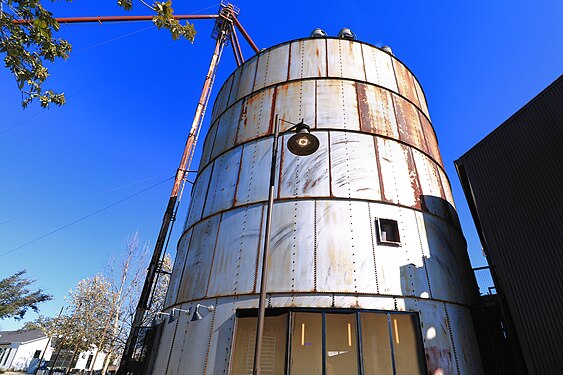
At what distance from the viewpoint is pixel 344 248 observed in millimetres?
7430

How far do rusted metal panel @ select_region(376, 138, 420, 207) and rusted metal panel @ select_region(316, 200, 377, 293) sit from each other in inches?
45.2

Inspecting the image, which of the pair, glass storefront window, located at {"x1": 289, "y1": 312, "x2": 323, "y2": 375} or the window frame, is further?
the window frame

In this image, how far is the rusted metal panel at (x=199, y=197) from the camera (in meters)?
10.4

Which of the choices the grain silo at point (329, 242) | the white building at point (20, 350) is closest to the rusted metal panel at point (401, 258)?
the grain silo at point (329, 242)

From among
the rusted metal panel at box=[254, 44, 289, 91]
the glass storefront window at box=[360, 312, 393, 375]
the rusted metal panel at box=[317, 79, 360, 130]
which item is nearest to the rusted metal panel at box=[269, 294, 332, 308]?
the glass storefront window at box=[360, 312, 393, 375]

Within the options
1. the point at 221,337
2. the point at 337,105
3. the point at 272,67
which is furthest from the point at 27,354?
the point at 337,105

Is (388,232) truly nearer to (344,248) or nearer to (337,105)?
(344,248)

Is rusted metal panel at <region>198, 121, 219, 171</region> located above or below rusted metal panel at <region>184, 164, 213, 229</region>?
above

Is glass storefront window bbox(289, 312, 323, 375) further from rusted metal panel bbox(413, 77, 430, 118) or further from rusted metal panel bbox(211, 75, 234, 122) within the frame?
rusted metal panel bbox(413, 77, 430, 118)

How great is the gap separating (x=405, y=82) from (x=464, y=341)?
9.39m

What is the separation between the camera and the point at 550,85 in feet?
26.4

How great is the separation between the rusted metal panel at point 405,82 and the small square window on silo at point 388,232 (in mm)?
5908

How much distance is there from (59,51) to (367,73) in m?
9.43

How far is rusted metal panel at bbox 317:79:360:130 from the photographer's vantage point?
963 cm
